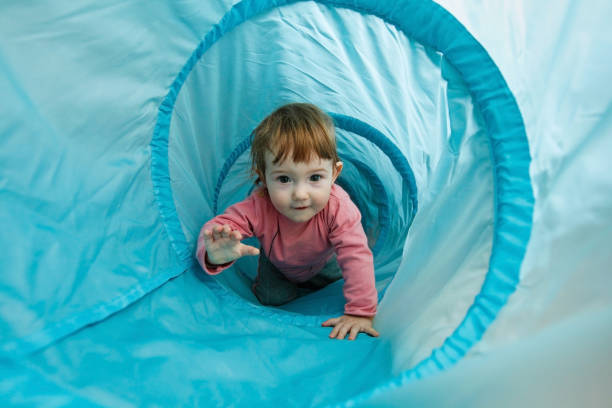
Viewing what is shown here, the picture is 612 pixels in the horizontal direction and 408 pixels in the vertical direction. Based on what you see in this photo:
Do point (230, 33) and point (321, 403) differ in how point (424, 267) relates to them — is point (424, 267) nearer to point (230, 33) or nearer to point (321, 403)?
point (321, 403)

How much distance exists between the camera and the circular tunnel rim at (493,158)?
62cm

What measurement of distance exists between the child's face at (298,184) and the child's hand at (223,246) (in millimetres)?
142

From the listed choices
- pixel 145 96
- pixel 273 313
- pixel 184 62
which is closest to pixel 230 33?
pixel 184 62

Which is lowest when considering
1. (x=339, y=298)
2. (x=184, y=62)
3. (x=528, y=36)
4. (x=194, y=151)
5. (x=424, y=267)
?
(x=339, y=298)

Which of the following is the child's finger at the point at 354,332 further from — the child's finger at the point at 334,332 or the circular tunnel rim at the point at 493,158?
the circular tunnel rim at the point at 493,158

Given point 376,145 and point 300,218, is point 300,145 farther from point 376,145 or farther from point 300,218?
point 376,145

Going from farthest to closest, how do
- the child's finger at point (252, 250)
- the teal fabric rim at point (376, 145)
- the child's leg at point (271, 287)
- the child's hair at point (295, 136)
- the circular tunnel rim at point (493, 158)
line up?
1. the teal fabric rim at point (376, 145)
2. the child's leg at point (271, 287)
3. the child's hair at point (295, 136)
4. the child's finger at point (252, 250)
5. the circular tunnel rim at point (493, 158)

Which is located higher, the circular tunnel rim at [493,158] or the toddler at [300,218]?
the circular tunnel rim at [493,158]

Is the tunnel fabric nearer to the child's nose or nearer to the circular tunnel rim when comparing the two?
the circular tunnel rim

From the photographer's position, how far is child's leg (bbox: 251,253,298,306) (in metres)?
1.40

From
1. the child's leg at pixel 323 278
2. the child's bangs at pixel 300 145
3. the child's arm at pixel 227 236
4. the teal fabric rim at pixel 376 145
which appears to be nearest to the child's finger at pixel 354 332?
the child's arm at pixel 227 236

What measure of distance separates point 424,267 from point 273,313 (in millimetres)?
405

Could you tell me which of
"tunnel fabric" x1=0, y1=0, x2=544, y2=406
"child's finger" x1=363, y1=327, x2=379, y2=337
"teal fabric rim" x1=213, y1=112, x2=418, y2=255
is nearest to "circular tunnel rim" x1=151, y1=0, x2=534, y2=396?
"tunnel fabric" x1=0, y1=0, x2=544, y2=406

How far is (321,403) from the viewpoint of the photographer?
761 mm
